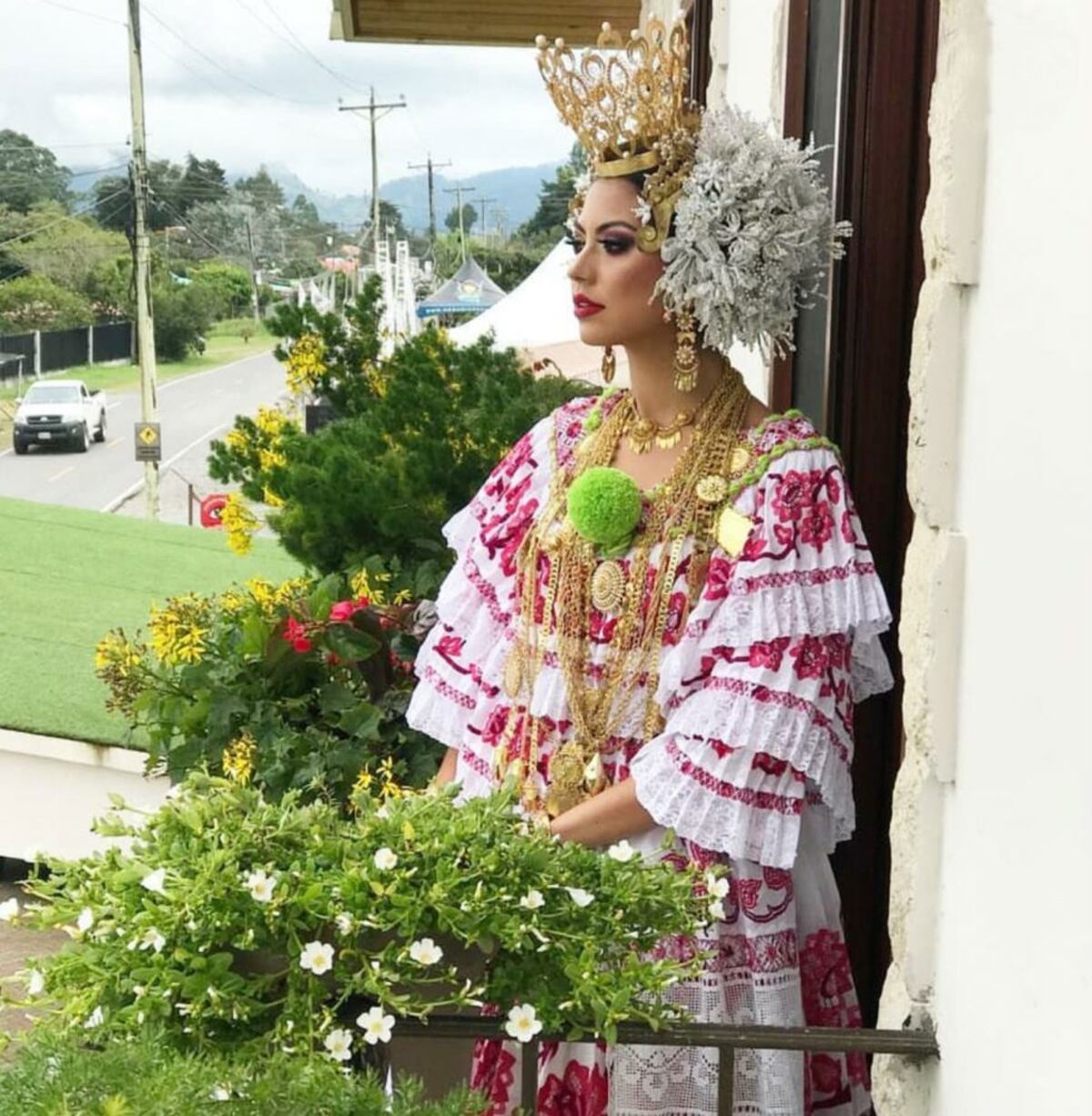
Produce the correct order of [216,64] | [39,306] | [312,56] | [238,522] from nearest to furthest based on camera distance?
[238,522], [39,306], [312,56], [216,64]

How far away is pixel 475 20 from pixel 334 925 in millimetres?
6342

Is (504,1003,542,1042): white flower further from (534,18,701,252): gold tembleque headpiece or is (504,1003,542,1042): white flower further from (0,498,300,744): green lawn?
(0,498,300,744): green lawn

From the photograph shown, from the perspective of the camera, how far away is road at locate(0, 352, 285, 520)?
76.2 ft

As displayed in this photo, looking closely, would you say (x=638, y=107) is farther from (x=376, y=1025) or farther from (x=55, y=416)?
(x=55, y=416)

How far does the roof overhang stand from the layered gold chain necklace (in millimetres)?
5185

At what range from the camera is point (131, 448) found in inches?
1121

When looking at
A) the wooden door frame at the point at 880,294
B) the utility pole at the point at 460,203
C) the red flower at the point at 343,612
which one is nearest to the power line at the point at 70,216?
the utility pole at the point at 460,203

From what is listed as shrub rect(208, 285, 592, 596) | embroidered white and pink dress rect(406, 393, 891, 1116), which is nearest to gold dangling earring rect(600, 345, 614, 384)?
embroidered white and pink dress rect(406, 393, 891, 1116)

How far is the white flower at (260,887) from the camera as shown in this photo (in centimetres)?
127

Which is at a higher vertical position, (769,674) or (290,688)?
(769,674)

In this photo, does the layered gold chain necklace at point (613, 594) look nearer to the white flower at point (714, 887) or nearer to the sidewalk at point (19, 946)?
the white flower at point (714, 887)

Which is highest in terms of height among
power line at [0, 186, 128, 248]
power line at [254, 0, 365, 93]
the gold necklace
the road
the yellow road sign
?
power line at [254, 0, 365, 93]

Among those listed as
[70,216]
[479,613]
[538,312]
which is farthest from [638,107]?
[70,216]

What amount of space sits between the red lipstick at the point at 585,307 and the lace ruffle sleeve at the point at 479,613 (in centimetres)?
19
